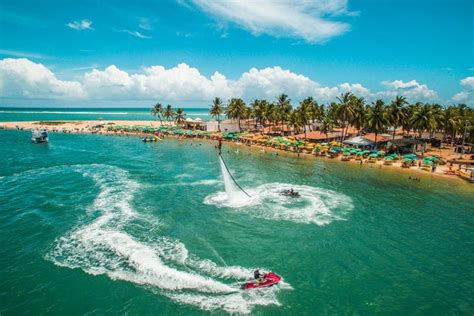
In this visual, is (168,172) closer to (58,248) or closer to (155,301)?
(58,248)

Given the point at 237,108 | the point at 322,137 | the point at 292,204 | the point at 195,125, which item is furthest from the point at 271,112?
the point at 292,204

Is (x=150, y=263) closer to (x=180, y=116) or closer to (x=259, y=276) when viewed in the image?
(x=259, y=276)

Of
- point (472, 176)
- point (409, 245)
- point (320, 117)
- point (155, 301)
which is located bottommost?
point (155, 301)

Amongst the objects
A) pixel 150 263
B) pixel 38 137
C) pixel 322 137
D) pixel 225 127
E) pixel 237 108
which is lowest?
pixel 150 263

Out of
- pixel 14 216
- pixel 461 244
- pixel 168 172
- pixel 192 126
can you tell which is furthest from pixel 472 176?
pixel 192 126

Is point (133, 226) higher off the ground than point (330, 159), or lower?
lower

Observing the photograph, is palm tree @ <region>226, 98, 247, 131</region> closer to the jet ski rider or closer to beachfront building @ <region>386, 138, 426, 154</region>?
beachfront building @ <region>386, 138, 426, 154</region>

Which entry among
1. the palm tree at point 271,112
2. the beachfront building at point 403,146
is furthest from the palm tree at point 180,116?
the beachfront building at point 403,146

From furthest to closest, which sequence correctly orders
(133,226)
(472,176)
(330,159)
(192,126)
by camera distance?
1. (192,126)
2. (330,159)
3. (472,176)
4. (133,226)

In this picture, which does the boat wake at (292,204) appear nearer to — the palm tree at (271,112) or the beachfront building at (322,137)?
the beachfront building at (322,137)
